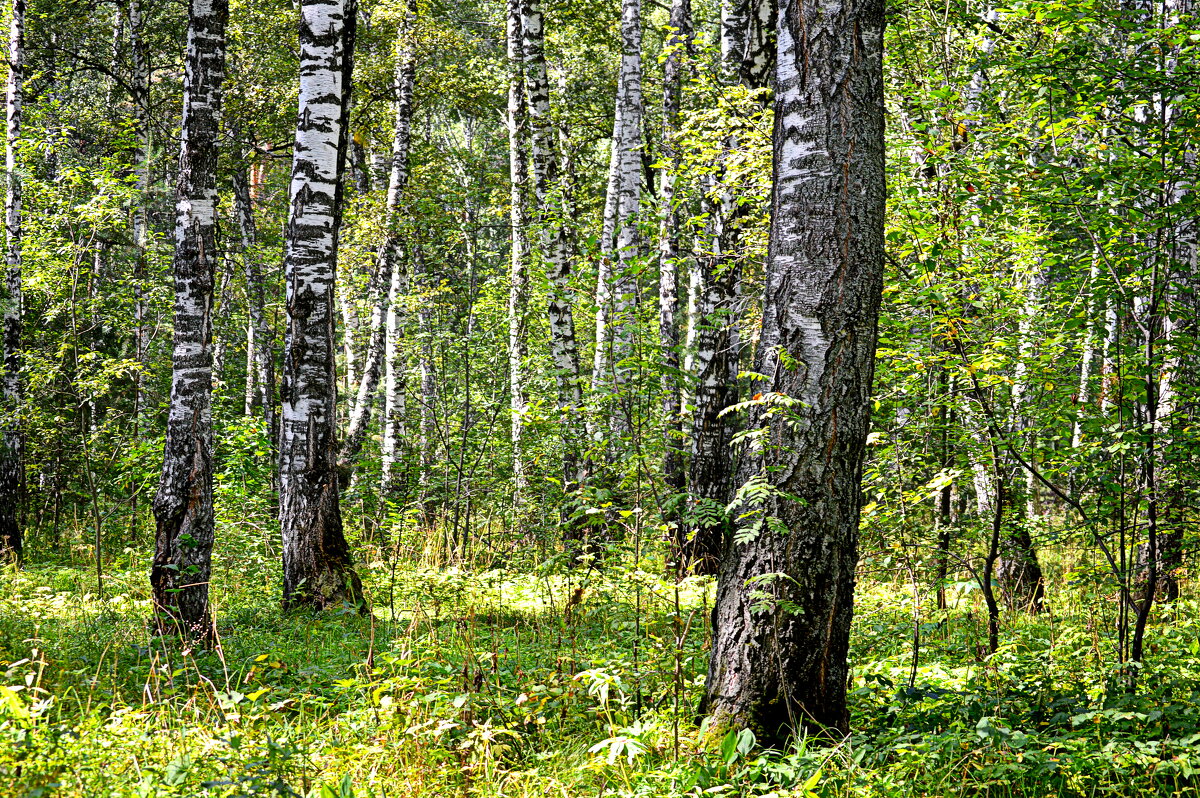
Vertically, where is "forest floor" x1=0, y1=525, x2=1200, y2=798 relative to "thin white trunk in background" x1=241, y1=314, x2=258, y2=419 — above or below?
below

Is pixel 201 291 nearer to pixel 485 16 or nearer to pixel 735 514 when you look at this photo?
pixel 735 514

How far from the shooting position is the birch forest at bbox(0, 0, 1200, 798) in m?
3.35

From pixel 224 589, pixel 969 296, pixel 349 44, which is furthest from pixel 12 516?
pixel 969 296

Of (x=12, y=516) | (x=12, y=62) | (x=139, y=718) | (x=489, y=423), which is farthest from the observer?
(x=12, y=62)

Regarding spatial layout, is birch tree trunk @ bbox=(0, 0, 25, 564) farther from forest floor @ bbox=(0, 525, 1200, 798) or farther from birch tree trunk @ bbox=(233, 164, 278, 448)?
forest floor @ bbox=(0, 525, 1200, 798)

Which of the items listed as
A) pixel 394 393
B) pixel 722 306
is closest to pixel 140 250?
pixel 394 393

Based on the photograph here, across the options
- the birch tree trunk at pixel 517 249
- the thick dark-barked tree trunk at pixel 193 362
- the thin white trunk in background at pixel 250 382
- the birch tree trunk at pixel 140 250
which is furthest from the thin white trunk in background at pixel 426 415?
the thin white trunk in background at pixel 250 382

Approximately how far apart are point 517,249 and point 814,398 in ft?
23.9

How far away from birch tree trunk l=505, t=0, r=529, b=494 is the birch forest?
0.11 metres

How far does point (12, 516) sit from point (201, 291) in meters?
7.05

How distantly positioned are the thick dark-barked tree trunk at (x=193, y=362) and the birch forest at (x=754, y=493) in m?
0.03

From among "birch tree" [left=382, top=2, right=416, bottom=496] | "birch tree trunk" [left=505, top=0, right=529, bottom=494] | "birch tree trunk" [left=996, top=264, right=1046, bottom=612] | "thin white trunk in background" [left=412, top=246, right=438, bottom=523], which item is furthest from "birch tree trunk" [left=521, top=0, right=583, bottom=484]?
"birch tree trunk" [left=996, top=264, right=1046, bottom=612]

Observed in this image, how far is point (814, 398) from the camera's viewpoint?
135 inches

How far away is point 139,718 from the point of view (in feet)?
12.2
